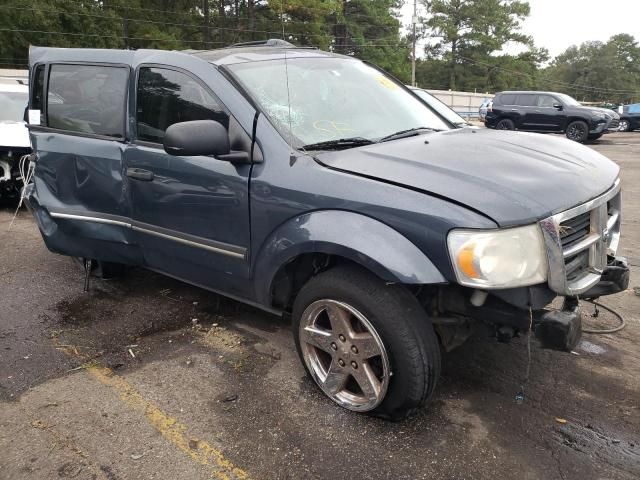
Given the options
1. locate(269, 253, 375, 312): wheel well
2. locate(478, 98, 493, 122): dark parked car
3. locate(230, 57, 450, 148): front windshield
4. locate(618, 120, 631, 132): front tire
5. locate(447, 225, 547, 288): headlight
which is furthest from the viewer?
locate(618, 120, 631, 132): front tire

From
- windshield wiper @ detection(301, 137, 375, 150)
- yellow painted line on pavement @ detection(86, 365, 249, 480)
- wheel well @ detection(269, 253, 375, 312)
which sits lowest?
yellow painted line on pavement @ detection(86, 365, 249, 480)

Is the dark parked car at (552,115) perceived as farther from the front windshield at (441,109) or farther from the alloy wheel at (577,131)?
the front windshield at (441,109)

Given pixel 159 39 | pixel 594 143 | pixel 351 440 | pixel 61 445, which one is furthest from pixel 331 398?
pixel 159 39

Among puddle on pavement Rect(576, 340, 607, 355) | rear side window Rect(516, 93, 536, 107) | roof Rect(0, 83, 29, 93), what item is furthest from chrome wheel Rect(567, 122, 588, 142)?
puddle on pavement Rect(576, 340, 607, 355)

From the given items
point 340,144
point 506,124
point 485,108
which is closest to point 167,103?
point 340,144

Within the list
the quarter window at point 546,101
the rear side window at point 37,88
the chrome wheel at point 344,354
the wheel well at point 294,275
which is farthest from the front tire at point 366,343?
the quarter window at point 546,101

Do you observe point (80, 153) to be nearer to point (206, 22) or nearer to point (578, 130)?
point (578, 130)

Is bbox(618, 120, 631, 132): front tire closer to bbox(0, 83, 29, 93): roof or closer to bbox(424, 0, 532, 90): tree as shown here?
bbox(0, 83, 29, 93): roof

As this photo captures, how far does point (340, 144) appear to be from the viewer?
2912 mm

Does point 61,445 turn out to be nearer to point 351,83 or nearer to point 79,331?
point 79,331

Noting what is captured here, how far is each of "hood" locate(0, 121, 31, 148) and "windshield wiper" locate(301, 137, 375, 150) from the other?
5716mm

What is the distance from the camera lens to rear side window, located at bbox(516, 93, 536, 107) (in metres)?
19.5

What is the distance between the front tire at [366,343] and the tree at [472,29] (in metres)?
62.3

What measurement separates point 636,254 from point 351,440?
4232 millimetres
